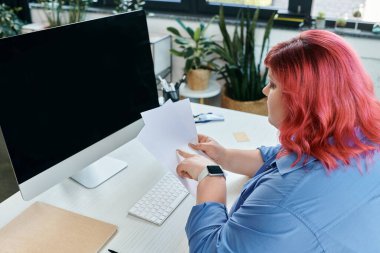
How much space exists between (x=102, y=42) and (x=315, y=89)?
0.65 meters

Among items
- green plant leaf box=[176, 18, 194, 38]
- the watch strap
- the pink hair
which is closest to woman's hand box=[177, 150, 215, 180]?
the watch strap

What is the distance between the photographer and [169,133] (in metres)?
1.13

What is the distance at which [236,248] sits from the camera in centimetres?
79

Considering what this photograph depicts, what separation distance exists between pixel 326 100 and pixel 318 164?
5.1 inches

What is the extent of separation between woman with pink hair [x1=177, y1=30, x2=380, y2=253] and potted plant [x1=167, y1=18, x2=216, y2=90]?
176cm

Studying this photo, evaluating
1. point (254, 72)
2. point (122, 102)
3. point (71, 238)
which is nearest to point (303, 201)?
point (71, 238)

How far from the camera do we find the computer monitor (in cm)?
94

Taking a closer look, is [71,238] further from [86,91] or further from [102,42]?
[102,42]

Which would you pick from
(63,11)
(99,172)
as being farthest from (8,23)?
(99,172)

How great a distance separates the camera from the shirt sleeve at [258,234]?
74 cm

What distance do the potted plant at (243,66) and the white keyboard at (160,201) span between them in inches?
54.8

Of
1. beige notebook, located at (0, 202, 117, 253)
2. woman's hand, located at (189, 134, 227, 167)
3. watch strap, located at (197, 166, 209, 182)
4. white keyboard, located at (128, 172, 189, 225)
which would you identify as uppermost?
watch strap, located at (197, 166, 209, 182)

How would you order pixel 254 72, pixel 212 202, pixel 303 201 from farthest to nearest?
pixel 254 72, pixel 212 202, pixel 303 201

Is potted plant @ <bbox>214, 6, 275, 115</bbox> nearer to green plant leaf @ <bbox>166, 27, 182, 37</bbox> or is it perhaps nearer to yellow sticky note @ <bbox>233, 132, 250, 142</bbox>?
green plant leaf @ <bbox>166, 27, 182, 37</bbox>
